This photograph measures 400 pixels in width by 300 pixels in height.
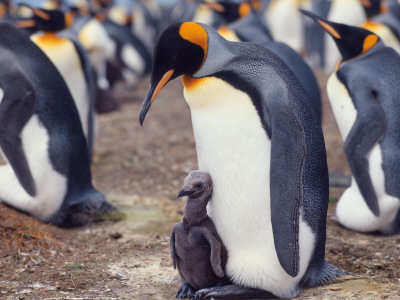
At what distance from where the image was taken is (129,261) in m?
3.47

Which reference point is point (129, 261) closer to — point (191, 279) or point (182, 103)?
point (191, 279)

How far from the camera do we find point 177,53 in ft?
9.12

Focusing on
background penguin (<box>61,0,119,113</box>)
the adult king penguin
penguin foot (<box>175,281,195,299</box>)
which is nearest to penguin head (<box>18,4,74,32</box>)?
the adult king penguin

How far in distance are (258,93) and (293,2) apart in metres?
10.9

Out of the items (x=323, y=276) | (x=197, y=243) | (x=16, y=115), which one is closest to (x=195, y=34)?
A: (x=197, y=243)

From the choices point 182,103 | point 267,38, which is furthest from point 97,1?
point 267,38

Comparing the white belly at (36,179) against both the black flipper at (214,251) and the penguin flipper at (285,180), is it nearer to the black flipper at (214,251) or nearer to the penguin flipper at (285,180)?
the black flipper at (214,251)

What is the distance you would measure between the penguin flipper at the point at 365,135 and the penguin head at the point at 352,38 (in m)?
0.30

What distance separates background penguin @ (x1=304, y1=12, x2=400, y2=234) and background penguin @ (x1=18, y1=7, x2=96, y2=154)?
2.40 m

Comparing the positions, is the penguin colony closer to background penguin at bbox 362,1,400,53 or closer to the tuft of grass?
background penguin at bbox 362,1,400,53

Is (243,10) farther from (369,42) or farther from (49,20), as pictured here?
(369,42)

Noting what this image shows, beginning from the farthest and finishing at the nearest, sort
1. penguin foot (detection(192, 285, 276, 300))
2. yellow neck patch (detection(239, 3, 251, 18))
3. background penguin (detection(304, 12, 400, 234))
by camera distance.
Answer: yellow neck patch (detection(239, 3, 251, 18)), background penguin (detection(304, 12, 400, 234)), penguin foot (detection(192, 285, 276, 300))

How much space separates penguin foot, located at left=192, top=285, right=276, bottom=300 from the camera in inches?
112

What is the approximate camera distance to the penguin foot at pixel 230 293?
2.85 m
